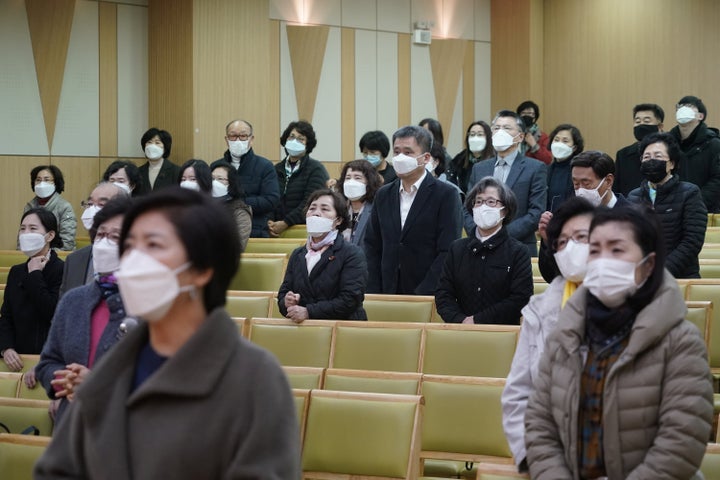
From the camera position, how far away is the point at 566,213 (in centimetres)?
355

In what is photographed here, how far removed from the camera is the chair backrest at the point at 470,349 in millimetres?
4672

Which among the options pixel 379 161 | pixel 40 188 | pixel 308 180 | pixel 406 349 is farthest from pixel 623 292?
pixel 40 188

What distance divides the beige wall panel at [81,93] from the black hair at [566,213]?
773 cm

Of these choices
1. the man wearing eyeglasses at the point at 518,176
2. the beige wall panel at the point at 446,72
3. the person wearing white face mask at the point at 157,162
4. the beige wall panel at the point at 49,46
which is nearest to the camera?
the man wearing eyeglasses at the point at 518,176

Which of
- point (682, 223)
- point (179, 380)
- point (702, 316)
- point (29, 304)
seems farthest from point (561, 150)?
point (179, 380)

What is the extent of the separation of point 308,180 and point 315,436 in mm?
4841

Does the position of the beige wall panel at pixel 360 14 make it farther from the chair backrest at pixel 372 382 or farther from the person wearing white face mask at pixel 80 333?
the person wearing white face mask at pixel 80 333

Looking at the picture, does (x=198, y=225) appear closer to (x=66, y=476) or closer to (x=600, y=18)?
(x=66, y=476)

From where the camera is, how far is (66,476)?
2174mm

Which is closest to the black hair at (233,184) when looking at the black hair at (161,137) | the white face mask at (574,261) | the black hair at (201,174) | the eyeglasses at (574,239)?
the black hair at (201,174)

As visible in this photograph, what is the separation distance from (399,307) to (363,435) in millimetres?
1972

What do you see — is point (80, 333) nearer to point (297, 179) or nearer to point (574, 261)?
point (574, 261)

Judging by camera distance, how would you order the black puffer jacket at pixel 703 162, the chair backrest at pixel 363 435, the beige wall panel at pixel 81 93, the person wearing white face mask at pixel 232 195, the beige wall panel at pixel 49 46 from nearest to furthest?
the chair backrest at pixel 363 435
the person wearing white face mask at pixel 232 195
the black puffer jacket at pixel 703 162
the beige wall panel at pixel 49 46
the beige wall panel at pixel 81 93

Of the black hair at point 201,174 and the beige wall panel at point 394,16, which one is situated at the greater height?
the beige wall panel at point 394,16
